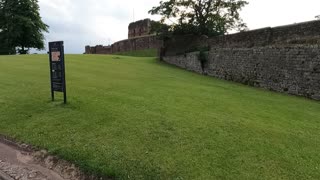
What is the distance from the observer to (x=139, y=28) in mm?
54562

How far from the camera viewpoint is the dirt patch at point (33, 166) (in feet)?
19.2

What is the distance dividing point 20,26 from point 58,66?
3840 cm

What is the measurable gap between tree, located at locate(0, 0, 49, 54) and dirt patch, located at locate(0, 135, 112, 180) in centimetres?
4126

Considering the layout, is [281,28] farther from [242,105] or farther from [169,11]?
[169,11]

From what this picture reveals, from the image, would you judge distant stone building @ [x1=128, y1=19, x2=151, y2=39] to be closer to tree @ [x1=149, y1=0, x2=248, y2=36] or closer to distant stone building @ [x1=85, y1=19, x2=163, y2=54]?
distant stone building @ [x1=85, y1=19, x2=163, y2=54]

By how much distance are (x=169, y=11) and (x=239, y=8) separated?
563cm

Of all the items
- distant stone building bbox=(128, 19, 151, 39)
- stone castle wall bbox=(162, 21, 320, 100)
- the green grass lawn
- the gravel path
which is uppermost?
distant stone building bbox=(128, 19, 151, 39)

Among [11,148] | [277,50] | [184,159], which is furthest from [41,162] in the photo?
[277,50]

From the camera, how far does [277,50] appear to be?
16.8m

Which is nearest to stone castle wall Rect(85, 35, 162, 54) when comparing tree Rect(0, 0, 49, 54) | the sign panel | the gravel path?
tree Rect(0, 0, 49, 54)

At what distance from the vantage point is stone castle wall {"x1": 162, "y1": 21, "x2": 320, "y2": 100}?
15047mm

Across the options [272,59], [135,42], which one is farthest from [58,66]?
[135,42]

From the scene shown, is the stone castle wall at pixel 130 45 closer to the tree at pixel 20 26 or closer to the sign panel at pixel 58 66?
the tree at pixel 20 26

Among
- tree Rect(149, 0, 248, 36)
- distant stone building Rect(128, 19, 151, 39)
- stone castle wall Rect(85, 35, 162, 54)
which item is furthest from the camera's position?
distant stone building Rect(128, 19, 151, 39)
